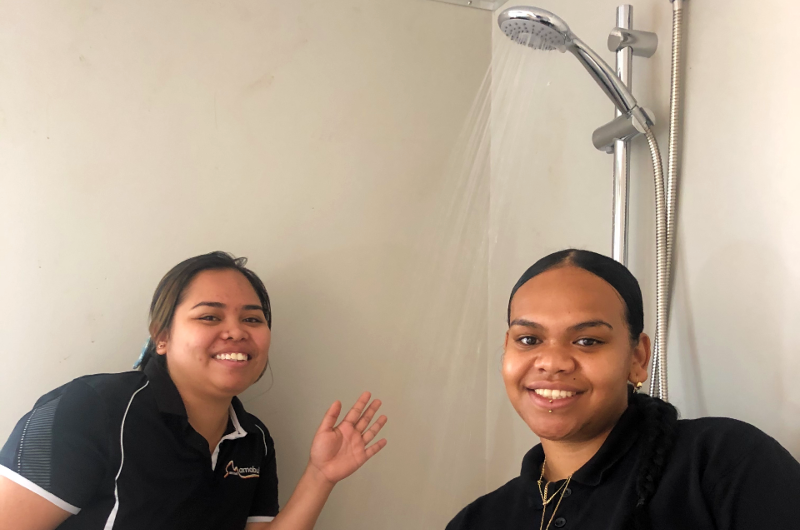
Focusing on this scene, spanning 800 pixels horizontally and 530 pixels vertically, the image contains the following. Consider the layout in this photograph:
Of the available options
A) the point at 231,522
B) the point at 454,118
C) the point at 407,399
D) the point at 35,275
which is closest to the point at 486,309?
the point at 407,399

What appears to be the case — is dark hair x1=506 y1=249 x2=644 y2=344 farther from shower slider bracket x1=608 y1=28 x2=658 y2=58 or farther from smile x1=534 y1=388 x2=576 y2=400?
shower slider bracket x1=608 y1=28 x2=658 y2=58

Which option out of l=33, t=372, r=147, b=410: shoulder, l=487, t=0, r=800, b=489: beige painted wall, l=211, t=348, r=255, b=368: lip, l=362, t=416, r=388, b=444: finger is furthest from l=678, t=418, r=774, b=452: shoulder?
l=33, t=372, r=147, b=410: shoulder

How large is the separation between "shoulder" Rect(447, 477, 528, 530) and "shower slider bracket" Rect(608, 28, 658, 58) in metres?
0.69

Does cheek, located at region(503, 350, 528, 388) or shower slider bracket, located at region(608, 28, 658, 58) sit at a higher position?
shower slider bracket, located at region(608, 28, 658, 58)

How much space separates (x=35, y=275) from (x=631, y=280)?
1.08m

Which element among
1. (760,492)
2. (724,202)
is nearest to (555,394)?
(760,492)

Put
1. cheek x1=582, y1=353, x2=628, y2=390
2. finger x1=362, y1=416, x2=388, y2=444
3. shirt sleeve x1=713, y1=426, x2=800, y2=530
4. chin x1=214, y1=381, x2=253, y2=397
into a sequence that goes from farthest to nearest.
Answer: finger x1=362, y1=416, x2=388, y2=444 → chin x1=214, y1=381, x2=253, y2=397 → cheek x1=582, y1=353, x2=628, y2=390 → shirt sleeve x1=713, y1=426, x2=800, y2=530

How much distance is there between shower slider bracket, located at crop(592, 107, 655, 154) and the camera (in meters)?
0.87

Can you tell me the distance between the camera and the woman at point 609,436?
1.95 feet

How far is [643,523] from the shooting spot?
62 cm

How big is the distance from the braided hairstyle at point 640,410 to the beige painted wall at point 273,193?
58 cm

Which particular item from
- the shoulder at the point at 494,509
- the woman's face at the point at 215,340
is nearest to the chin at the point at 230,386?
the woman's face at the point at 215,340

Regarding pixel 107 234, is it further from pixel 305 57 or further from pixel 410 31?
pixel 410 31

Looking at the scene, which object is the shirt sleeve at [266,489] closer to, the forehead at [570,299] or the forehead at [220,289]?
the forehead at [220,289]
